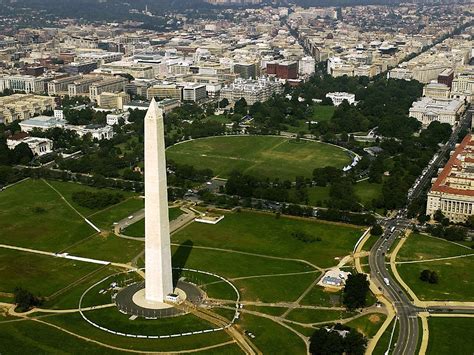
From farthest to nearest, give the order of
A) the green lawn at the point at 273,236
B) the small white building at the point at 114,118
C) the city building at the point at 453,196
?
the small white building at the point at 114,118, the city building at the point at 453,196, the green lawn at the point at 273,236

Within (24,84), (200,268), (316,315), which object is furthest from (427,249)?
(24,84)

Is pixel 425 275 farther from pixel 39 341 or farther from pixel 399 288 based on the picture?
pixel 39 341

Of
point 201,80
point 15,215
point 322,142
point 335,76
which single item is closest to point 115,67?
point 201,80

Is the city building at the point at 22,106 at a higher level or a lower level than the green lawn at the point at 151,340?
higher

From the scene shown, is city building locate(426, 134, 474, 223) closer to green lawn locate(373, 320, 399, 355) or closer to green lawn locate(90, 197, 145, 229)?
green lawn locate(373, 320, 399, 355)

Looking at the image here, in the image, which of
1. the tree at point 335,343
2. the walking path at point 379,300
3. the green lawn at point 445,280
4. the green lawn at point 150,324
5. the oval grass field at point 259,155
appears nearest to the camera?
the tree at point 335,343

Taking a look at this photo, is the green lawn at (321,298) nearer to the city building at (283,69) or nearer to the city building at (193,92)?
the city building at (193,92)

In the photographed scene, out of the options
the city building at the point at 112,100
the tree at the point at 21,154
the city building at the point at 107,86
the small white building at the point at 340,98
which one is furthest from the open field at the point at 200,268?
the small white building at the point at 340,98
